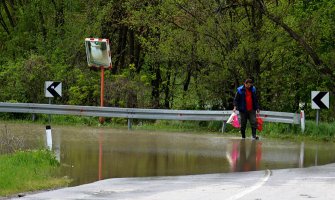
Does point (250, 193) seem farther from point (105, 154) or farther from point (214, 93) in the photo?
point (214, 93)

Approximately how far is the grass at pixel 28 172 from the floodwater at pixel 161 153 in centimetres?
29

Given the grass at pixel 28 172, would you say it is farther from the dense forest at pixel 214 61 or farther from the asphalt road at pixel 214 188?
the dense forest at pixel 214 61

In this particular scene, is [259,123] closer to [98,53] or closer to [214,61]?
[214,61]

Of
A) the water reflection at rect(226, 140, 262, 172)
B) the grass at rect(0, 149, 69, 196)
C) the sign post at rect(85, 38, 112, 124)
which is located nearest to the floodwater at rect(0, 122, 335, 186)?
the water reflection at rect(226, 140, 262, 172)

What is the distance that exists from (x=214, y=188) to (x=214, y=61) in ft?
46.8

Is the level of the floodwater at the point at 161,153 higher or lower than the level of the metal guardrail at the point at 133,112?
lower

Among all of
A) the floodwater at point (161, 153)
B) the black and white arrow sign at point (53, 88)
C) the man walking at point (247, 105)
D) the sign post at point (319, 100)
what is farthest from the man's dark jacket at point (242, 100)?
the black and white arrow sign at point (53, 88)

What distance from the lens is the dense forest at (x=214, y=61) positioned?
24.5 metres

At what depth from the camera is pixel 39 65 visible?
29.1 m

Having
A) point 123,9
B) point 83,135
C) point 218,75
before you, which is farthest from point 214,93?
point 123,9

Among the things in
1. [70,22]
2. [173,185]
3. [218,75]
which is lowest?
[173,185]

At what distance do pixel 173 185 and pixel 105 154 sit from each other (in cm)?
435

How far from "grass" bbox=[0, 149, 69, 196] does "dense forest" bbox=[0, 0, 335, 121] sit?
11.8m

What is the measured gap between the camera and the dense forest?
24547 millimetres
